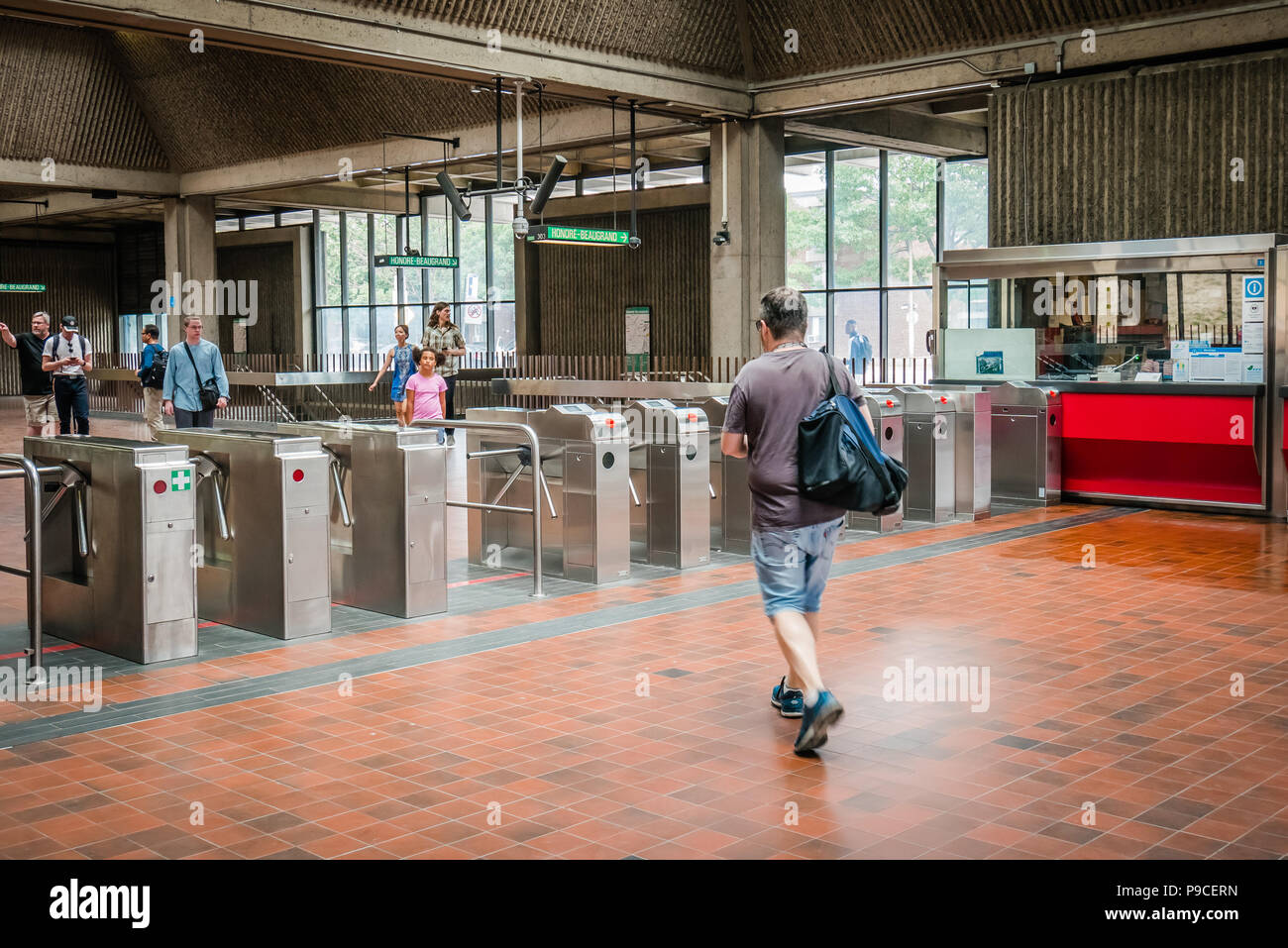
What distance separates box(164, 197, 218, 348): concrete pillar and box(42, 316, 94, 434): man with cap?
8138 millimetres

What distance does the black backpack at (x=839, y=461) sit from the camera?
4145 millimetres

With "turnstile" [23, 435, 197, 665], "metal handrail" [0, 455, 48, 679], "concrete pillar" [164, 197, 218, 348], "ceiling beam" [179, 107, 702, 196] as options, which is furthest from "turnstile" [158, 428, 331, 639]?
"concrete pillar" [164, 197, 218, 348]

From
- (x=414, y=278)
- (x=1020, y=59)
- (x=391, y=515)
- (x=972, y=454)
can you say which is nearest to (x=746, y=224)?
(x=1020, y=59)

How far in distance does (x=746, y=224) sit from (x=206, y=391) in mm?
6979

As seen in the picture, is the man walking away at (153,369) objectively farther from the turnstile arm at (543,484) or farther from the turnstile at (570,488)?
the turnstile arm at (543,484)

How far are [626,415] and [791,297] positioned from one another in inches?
143

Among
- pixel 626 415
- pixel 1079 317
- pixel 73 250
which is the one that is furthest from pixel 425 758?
pixel 73 250

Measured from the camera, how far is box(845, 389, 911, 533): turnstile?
9180 mm

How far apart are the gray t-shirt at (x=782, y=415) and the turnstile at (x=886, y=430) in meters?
4.91

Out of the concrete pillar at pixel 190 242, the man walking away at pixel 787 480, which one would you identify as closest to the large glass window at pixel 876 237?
the concrete pillar at pixel 190 242

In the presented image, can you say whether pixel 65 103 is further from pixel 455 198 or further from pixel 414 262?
pixel 455 198

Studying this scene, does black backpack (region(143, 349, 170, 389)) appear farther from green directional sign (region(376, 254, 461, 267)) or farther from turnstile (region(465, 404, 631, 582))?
turnstile (region(465, 404, 631, 582))

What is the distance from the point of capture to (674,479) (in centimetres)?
799
